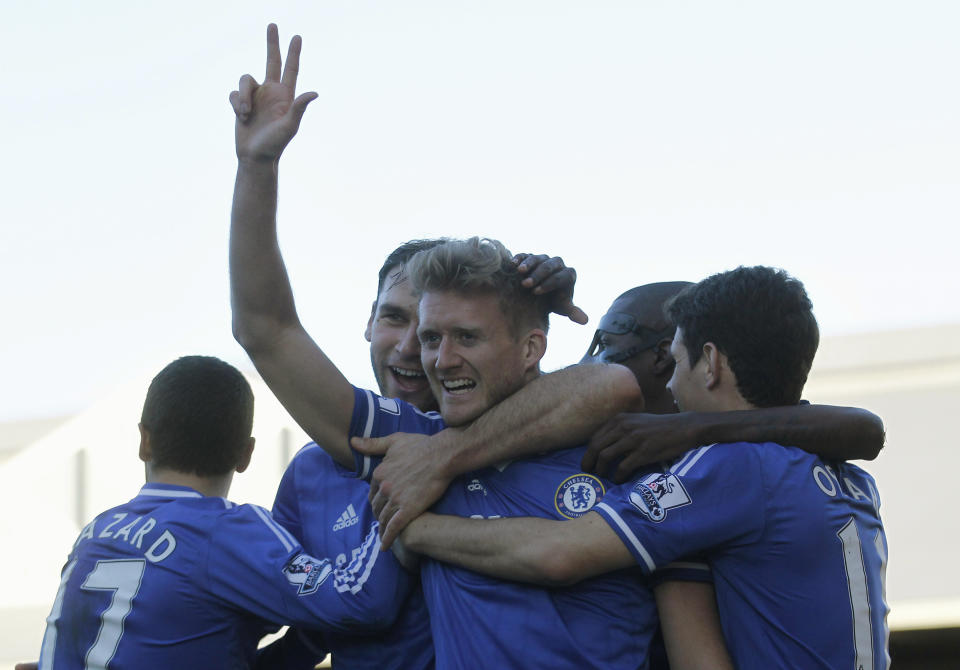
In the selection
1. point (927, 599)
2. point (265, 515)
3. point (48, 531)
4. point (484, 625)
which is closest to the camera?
point (484, 625)

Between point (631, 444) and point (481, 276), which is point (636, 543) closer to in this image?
point (631, 444)

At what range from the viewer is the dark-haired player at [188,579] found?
247 centimetres

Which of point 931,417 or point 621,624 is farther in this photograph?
point 931,417

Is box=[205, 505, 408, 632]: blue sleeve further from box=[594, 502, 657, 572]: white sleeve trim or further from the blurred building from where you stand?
the blurred building

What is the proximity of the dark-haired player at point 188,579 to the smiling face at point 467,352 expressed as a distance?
16.2 inches

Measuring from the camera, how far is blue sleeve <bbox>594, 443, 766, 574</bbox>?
2.26 m

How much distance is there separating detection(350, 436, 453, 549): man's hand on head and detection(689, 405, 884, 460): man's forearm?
63 cm

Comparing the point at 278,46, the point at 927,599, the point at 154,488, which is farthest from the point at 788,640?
the point at 927,599

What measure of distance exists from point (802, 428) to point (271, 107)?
5.06 ft

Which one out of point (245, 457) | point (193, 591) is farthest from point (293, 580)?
point (245, 457)

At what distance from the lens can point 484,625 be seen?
230cm

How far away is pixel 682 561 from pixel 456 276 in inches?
34.4

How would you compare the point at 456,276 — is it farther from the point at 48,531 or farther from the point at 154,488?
the point at 48,531

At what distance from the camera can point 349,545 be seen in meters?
2.62
